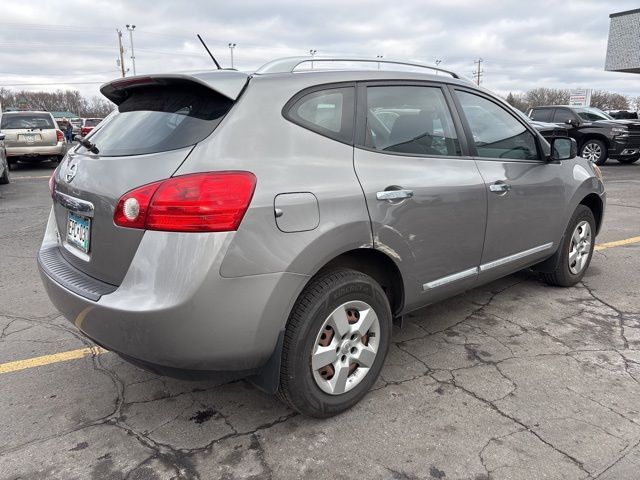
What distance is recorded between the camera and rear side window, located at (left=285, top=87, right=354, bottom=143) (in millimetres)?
2429

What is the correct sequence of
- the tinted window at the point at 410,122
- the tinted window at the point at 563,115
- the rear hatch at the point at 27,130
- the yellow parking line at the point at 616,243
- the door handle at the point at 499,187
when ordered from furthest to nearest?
the tinted window at the point at 563,115
the rear hatch at the point at 27,130
the yellow parking line at the point at 616,243
the door handle at the point at 499,187
the tinted window at the point at 410,122

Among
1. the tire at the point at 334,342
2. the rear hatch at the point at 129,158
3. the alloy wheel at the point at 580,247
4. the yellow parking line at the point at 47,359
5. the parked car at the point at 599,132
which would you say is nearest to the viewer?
the rear hatch at the point at 129,158

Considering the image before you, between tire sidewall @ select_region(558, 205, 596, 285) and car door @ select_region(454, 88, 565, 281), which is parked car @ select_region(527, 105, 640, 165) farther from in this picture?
car door @ select_region(454, 88, 565, 281)

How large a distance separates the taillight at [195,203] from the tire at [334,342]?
1.79 feet

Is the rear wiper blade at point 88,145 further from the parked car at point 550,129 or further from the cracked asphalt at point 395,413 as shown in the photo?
the parked car at point 550,129

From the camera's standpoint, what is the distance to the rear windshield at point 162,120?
2.27 m

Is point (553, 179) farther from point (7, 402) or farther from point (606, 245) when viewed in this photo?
point (7, 402)

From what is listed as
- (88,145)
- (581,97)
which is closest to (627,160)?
(88,145)

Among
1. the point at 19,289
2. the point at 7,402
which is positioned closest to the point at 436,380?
the point at 7,402

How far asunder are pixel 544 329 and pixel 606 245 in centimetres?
303

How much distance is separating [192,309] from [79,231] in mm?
878

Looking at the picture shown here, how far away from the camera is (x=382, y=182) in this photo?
2.61 meters

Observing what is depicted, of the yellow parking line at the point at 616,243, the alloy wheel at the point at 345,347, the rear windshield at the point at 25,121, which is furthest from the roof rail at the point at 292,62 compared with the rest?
the rear windshield at the point at 25,121

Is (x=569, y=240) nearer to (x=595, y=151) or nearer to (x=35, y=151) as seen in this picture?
(x=595, y=151)
